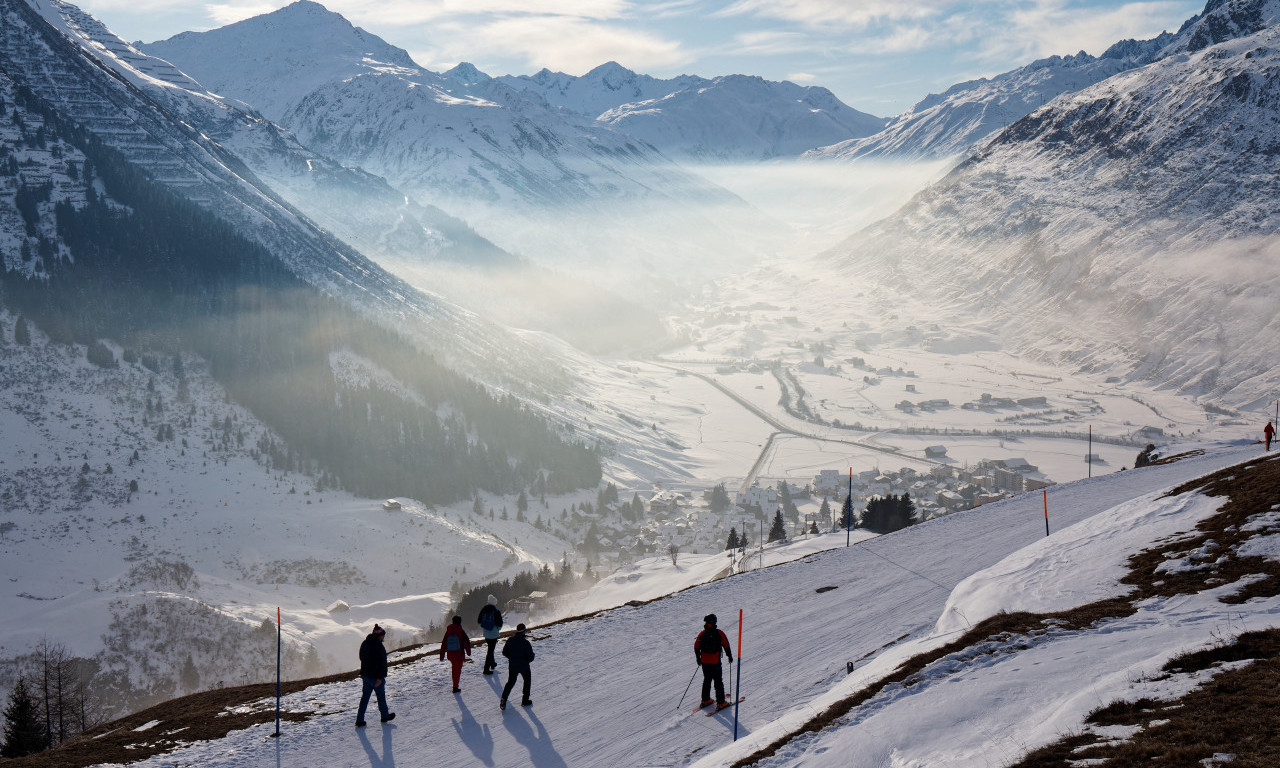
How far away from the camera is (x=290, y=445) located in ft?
415

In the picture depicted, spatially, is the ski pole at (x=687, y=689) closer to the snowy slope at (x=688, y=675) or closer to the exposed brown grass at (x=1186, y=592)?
the snowy slope at (x=688, y=675)

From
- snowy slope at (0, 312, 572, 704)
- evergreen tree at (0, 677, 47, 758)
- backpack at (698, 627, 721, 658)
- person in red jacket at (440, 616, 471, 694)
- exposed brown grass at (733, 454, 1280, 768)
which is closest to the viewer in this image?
exposed brown grass at (733, 454, 1280, 768)

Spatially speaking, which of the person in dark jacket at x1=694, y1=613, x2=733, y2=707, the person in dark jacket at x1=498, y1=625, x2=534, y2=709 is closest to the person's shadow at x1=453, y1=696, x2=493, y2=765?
the person in dark jacket at x1=498, y1=625, x2=534, y2=709

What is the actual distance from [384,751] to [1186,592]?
73.9ft

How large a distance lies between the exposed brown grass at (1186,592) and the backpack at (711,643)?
342cm

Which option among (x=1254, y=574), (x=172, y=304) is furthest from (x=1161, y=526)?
(x=172, y=304)

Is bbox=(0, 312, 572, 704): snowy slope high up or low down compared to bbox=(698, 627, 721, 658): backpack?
down

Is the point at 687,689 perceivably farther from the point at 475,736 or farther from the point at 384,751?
the point at 384,751

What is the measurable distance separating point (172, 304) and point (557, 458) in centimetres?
7664

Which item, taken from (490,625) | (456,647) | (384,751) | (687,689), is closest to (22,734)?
(456,647)

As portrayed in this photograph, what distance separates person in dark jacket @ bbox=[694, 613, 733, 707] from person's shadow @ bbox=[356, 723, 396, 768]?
860 cm

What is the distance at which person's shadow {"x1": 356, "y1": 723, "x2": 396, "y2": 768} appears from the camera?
21.3 metres

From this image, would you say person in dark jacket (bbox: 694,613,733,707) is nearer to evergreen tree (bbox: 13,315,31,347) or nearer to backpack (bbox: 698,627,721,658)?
backpack (bbox: 698,627,721,658)

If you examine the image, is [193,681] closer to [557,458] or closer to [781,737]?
[781,737]
